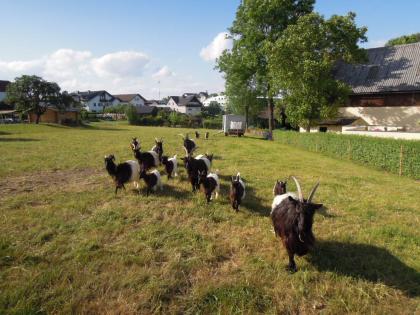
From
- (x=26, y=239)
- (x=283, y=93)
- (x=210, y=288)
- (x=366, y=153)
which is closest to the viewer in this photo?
(x=210, y=288)

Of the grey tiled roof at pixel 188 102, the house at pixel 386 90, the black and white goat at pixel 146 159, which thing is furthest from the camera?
the grey tiled roof at pixel 188 102

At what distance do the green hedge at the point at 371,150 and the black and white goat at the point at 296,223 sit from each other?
13.4 metres

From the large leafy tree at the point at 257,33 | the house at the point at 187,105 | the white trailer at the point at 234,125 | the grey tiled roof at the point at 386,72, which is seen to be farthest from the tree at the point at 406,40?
the house at the point at 187,105

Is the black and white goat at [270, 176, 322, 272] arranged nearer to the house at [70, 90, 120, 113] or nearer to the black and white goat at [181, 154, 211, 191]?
the black and white goat at [181, 154, 211, 191]

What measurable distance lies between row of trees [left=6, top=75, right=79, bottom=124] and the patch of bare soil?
3933 centimetres

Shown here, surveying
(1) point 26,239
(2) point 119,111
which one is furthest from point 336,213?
(2) point 119,111

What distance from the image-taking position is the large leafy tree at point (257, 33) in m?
→ 33.3

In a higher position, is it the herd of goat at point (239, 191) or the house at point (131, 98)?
the house at point (131, 98)

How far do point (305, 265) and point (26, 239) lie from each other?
5342 mm

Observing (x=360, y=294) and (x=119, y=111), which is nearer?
(x=360, y=294)

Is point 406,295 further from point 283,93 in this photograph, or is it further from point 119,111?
point 119,111

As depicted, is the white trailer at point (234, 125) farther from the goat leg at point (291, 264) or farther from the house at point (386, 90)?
the goat leg at point (291, 264)

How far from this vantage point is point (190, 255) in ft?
18.0

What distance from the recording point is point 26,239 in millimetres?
5828
